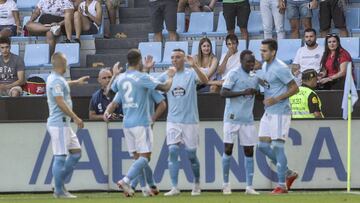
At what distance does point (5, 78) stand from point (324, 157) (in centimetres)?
628

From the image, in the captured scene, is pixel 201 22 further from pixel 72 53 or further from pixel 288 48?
pixel 72 53

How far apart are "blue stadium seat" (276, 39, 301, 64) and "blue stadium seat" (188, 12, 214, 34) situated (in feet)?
6.30

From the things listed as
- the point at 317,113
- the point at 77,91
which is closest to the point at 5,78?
the point at 77,91

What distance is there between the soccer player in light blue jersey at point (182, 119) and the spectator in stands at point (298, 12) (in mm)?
5435

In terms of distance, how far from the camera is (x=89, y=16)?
75.6 feet

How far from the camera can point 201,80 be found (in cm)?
1673

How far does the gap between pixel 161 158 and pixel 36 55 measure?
5.56 m

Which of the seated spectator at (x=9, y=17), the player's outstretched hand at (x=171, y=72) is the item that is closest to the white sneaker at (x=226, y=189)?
the player's outstretched hand at (x=171, y=72)

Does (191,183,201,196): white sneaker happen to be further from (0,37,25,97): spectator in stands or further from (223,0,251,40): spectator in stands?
(223,0,251,40): spectator in stands

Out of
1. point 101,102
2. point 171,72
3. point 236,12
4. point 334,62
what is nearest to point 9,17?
point 236,12

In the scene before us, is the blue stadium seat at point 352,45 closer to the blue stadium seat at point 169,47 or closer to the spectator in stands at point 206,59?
the spectator in stands at point 206,59

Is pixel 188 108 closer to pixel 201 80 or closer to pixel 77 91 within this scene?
pixel 201 80

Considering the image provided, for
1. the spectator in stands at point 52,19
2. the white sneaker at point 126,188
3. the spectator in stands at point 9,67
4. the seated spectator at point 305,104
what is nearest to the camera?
the white sneaker at point 126,188

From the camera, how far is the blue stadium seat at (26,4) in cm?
2438
